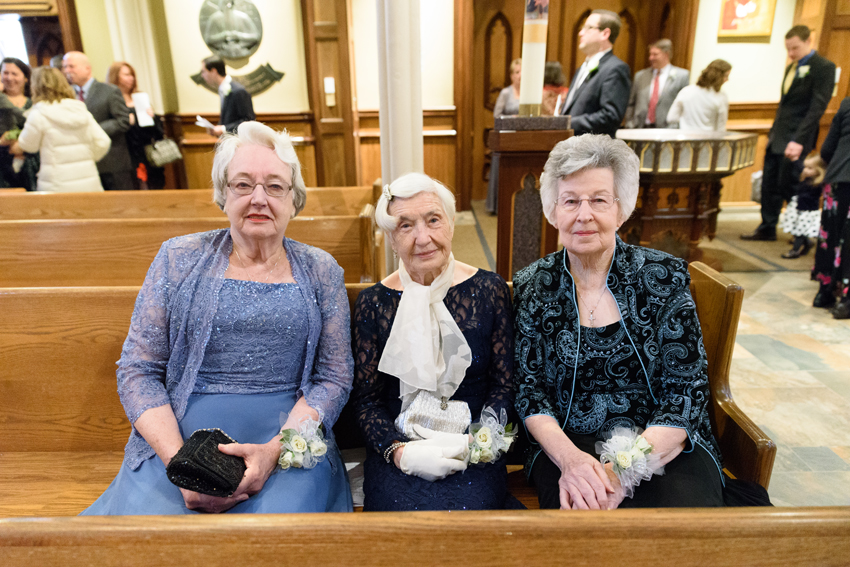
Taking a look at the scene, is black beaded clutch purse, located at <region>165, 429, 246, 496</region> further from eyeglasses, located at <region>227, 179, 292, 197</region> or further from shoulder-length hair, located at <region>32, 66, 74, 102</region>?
shoulder-length hair, located at <region>32, 66, 74, 102</region>

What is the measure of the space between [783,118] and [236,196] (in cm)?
542

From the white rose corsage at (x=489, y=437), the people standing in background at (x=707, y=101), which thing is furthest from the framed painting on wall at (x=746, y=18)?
the white rose corsage at (x=489, y=437)

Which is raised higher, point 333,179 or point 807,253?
point 333,179

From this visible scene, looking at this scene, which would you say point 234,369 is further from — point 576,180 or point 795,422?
point 795,422

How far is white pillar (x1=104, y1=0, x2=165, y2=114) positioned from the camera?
565 centimetres

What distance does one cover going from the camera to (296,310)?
1.52 metres

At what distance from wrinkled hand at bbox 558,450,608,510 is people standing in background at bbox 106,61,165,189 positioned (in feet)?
16.6

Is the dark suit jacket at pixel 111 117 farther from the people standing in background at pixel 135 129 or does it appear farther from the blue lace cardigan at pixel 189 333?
the blue lace cardigan at pixel 189 333

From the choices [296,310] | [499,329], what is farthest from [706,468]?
[296,310]

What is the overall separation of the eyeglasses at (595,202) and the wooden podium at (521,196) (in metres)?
1.52

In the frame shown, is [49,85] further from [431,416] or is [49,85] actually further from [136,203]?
[431,416]

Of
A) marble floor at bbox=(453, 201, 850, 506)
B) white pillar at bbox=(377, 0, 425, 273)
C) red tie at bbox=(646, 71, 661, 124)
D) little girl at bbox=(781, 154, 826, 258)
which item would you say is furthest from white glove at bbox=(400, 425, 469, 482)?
red tie at bbox=(646, 71, 661, 124)

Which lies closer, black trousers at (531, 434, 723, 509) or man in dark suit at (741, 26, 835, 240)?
black trousers at (531, 434, 723, 509)

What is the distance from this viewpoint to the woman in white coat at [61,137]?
3.79 m
